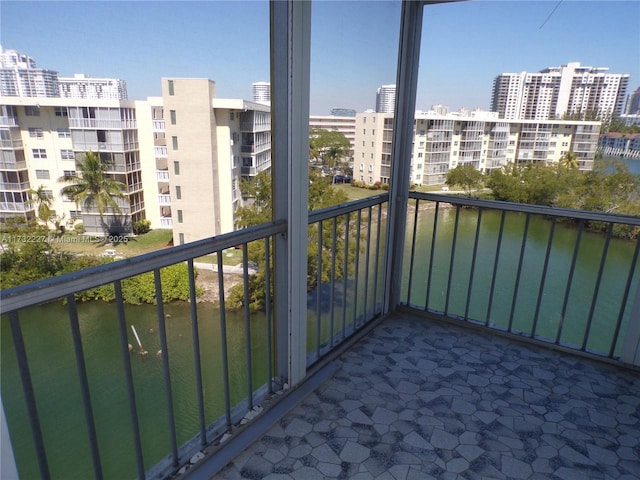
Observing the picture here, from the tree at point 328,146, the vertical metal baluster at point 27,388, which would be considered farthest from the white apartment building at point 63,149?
the tree at point 328,146

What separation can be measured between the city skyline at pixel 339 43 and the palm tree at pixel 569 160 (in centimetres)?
47

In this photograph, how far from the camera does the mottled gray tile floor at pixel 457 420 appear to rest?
184cm

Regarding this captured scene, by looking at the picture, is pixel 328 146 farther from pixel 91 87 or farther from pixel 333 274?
pixel 91 87

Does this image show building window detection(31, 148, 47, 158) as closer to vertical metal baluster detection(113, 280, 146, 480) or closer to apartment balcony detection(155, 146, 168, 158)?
apartment balcony detection(155, 146, 168, 158)

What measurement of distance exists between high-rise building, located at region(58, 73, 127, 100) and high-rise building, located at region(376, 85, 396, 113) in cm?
190

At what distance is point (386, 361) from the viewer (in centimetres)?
268

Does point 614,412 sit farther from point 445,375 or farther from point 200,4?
point 200,4

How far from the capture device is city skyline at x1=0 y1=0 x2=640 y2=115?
3.59 feet

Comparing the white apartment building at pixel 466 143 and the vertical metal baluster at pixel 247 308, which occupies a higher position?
the white apartment building at pixel 466 143

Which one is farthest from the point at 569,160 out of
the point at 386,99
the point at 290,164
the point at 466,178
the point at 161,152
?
the point at 161,152

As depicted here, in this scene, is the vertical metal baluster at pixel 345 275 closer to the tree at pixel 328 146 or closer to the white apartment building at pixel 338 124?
the tree at pixel 328 146

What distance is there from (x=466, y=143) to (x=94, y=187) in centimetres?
264

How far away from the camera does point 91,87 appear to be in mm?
1119

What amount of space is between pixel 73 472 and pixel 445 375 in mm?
5115
